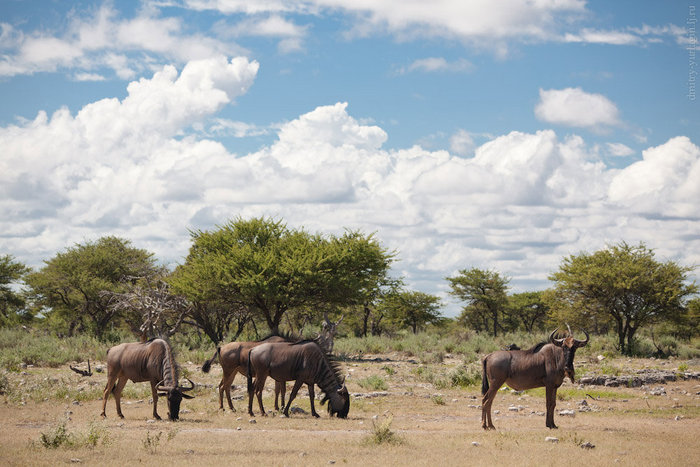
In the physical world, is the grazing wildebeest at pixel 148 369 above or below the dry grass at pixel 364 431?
above

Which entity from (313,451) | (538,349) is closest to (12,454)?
(313,451)

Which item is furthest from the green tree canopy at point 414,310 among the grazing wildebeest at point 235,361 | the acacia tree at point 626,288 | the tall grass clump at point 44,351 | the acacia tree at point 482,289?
the grazing wildebeest at point 235,361

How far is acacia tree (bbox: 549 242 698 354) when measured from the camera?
143 ft

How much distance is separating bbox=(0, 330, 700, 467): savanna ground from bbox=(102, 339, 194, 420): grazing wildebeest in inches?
21.1

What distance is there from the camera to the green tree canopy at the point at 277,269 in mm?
38594

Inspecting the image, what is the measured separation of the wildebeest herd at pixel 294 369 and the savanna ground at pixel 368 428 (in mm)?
589

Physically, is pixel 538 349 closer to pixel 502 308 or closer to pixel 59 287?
pixel 59 287

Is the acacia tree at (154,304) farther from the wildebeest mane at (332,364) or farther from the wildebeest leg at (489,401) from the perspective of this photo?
the wildebeest leg at (489,401)

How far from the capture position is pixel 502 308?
77.4m

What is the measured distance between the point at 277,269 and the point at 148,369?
834 inches

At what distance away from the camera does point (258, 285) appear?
3809 cm

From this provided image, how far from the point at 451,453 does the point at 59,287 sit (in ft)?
148

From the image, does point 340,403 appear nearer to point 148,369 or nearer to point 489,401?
point 489,401

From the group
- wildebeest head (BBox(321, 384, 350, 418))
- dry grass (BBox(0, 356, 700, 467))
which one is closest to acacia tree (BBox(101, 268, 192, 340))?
dry grass (BBox(0, 356, 700, 467))
